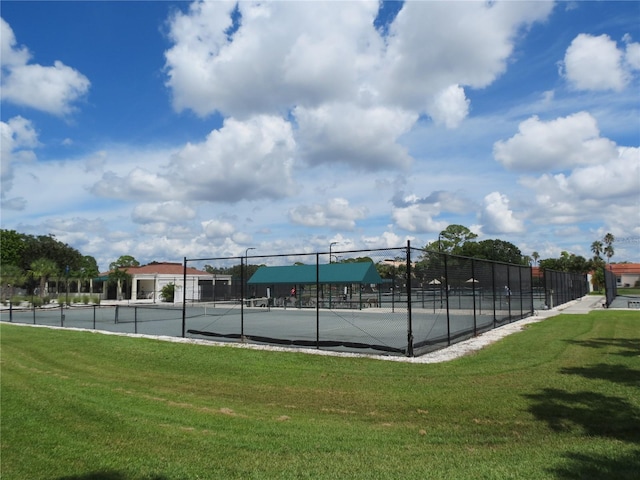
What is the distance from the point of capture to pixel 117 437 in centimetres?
589

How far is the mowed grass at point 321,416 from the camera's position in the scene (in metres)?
4.83

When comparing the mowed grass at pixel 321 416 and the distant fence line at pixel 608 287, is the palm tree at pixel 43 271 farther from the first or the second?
the distant fence line at pixel 608 287

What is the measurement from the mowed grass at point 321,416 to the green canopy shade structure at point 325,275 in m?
24.2

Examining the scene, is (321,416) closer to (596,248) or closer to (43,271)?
A: (43,271)

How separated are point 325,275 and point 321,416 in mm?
30840

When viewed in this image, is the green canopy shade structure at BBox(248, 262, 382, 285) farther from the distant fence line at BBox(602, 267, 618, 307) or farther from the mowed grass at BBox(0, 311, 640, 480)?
the mowed grass at BBox(0, 311, 640, 480)

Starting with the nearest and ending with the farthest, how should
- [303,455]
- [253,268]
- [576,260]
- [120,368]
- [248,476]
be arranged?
[248,476] < [303,455] < [120,368] < [253,268] < [576,260]

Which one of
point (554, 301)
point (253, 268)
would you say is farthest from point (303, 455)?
point (253, 268)

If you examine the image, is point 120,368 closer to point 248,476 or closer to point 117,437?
point 117,437

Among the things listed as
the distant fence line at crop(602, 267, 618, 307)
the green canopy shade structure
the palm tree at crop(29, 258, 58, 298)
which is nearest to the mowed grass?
the distant fence line at crop(602, 267, 618, 307)

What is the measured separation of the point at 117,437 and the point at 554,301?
96.6ft

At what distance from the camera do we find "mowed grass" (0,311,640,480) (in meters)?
4.83

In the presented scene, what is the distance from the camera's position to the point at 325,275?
37.5 metres

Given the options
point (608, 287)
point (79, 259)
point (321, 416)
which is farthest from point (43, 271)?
point (321, 416)
